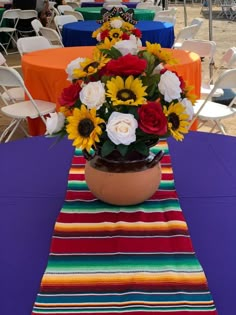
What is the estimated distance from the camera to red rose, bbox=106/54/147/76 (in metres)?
1.06

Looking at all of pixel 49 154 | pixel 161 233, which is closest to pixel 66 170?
pixel 49 154

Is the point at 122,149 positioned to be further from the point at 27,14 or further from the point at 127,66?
the point at 27,14

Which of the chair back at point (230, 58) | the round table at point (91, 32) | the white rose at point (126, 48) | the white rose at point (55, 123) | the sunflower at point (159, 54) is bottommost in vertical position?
the round table at point (91, 32)

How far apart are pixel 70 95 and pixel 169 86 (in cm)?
24

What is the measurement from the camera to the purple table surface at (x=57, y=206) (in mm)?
930

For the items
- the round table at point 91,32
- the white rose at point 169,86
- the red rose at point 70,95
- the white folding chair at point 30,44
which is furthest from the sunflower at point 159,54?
the round table at point 91,32

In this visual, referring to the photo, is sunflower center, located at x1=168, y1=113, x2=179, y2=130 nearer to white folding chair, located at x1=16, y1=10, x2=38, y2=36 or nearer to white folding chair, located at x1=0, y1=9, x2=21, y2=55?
white folding chair, located at x1=0, y1=9, x2=21, y2=55

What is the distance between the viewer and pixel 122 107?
3.50ft

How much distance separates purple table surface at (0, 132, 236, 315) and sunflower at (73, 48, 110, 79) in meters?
0.36

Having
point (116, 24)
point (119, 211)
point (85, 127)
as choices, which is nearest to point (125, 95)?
point (85, 127)

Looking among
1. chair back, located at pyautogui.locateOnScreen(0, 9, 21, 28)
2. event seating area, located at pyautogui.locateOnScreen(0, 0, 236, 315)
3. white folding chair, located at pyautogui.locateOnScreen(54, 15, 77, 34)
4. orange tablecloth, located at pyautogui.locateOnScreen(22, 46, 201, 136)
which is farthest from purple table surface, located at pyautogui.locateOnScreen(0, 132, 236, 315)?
chair back, located at pyautogui.locateOnScreen(0, 9, 21, 28)

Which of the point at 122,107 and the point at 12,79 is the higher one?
the point at 122,107

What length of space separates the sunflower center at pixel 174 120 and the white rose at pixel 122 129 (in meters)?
0.11

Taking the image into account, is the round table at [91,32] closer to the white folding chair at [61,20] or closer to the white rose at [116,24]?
the white folding chair at [61,20]
